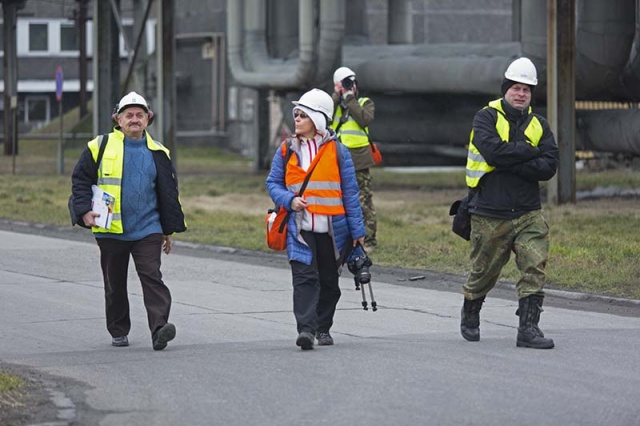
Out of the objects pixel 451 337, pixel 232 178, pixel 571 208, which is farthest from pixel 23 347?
pixel 232 178

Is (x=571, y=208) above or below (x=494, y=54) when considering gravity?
below

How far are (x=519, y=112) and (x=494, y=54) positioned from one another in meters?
16.4

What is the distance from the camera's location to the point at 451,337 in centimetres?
1100

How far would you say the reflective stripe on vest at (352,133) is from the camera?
16.9 m

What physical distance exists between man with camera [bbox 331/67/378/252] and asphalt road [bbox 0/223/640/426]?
225 cm

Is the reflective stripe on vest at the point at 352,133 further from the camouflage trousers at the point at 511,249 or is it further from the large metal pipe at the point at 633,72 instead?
the large metal pipe at the point at 633,72

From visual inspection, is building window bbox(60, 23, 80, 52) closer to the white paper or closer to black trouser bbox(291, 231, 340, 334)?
the white paper

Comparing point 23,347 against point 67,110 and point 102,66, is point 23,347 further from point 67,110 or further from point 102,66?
point 67,110

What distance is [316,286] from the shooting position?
33.2ft

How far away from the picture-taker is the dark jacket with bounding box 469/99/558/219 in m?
10.1

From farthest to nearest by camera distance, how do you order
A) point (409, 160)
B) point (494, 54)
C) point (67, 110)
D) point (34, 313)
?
point (67, 110) < point (409, 160) < point (494, 54) < point (34, 313)

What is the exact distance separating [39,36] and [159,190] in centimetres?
5755

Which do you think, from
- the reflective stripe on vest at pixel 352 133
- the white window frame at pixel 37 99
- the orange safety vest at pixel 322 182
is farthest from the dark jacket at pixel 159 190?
the white window frame at pixel 37 99

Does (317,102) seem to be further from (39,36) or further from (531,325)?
(39,36)
